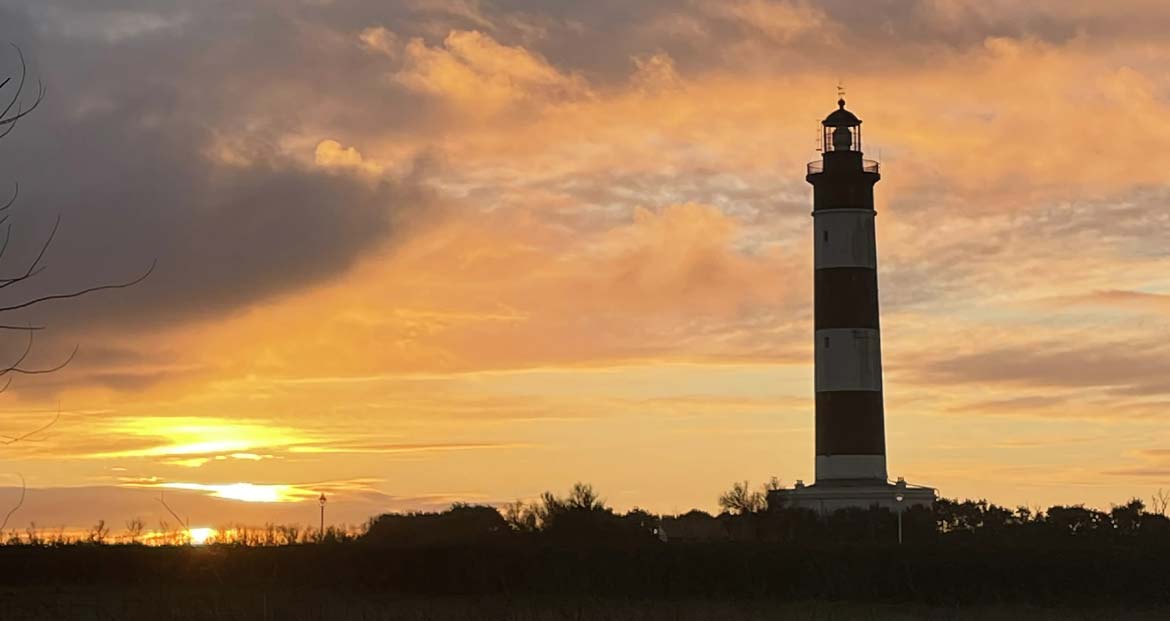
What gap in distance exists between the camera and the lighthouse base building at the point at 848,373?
191ft

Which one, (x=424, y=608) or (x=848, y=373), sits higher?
(x=848, y=373)

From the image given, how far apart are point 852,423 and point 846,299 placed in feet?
13.1

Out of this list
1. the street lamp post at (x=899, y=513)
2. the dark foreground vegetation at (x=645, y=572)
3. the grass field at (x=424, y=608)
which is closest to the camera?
the grass field at (x=424, y=608)

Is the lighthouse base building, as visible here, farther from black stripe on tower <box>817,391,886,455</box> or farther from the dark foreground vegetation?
the dark foreground vegetation

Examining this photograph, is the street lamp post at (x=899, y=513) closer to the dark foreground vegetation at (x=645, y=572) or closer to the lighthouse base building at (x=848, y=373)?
the lighthouse base building at (x=848, y=373)

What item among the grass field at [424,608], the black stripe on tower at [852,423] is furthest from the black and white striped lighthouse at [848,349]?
the grass field at [424,608]

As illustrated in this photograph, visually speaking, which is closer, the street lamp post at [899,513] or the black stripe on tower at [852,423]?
the street lamp post at [899,513]

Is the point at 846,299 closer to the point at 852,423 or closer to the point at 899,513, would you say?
the point at 852,423

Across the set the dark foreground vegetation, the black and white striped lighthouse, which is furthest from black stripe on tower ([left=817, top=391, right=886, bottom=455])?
the dark foreground vegetation

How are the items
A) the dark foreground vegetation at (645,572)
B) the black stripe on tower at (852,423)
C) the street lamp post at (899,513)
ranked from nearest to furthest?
the dark foreground vegetation at (645,572), the street lamp post at (899,513), the black stripe on tower at (852,423)

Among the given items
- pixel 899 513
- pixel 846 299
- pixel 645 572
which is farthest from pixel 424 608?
pixel 846 299

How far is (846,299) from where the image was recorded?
192ft

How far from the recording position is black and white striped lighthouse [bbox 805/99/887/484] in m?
58.1

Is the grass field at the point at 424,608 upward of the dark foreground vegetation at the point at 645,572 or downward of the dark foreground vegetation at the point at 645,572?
downward
